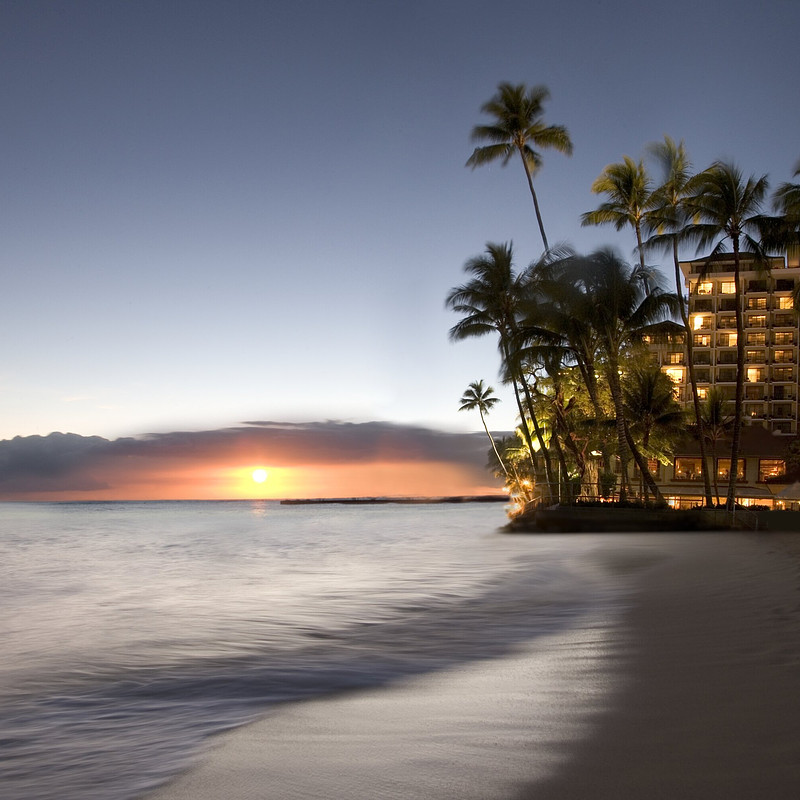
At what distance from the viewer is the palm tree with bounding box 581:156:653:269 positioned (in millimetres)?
34312

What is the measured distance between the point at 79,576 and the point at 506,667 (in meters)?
14.0

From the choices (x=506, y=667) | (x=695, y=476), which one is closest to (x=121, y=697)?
(x=506, y=667)

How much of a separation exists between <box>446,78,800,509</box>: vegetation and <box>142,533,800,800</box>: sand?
23.2 meters

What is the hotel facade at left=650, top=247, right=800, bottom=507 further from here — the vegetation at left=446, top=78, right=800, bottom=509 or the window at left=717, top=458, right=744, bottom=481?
the vegetation at left=446, top=78, right=800, bottom=509

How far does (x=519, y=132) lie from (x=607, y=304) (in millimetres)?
12648

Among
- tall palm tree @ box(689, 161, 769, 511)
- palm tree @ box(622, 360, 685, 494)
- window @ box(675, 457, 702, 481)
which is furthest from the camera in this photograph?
window @ box(675, 457, 702, 481)

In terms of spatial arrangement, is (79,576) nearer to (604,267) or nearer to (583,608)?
(583,608)

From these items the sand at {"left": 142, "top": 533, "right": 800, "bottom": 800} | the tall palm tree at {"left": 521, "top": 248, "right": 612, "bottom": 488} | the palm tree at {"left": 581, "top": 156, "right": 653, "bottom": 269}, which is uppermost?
the palm tree at {"left": 581, "top": 156, "right": 653, "bottom": 269}

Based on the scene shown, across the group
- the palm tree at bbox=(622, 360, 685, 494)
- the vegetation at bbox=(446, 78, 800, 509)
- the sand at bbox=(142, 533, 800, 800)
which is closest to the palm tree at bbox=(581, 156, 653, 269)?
the vegetation at bbox=(446, 78, 800, 509)

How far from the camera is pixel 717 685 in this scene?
4602 mm

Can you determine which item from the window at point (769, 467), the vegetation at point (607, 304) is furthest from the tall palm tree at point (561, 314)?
the window at point (769, 467)

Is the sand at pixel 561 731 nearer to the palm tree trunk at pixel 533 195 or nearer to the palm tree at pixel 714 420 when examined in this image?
the palm tree trunk at pixel 533 195

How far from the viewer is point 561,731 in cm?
388

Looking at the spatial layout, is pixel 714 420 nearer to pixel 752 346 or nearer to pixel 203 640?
pixel 752 346
